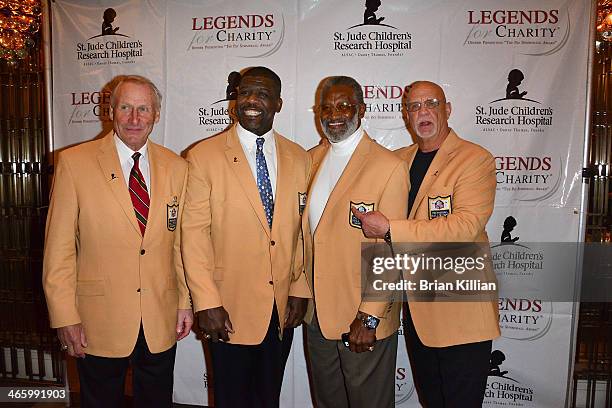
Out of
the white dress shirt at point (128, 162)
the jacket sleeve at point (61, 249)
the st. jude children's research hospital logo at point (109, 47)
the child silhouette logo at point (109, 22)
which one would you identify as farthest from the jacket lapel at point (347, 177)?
the child silhouette logo at point (109, 22)

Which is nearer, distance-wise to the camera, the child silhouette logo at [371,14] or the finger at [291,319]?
the finger at [291,319]

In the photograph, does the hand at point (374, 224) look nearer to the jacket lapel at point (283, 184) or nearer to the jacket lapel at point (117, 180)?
the jacket lapel at point (283, 184)

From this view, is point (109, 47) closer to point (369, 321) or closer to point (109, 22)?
point (109, 22)

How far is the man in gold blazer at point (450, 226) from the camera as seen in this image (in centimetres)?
216

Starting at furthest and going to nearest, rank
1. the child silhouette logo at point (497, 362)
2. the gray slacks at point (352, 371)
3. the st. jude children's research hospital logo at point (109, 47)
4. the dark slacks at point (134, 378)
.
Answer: the st. jude children's research hospital logo at point (109, 47) < the child silhouette logo at point (497, 362) < the gray slacks at point (352, 371) < the dark slacks at point (134, 378)

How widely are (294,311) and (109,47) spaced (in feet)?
8.75

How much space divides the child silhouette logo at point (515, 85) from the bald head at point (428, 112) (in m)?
1.23

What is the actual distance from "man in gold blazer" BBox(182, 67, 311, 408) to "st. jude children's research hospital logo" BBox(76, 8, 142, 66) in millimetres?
1798

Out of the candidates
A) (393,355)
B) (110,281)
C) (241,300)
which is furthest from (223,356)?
(393,355)

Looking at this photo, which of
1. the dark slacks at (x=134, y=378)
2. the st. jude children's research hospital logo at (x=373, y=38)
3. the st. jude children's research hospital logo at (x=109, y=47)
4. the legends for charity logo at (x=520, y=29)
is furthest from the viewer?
the st. jude children's research hospital logo at (x=109, y=47)

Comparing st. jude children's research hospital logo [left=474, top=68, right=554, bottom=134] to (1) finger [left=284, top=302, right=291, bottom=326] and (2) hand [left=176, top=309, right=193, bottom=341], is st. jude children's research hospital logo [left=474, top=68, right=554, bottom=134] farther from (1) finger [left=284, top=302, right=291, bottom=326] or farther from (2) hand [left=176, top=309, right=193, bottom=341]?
(2) hand [left=176, top=309, right=193, bottom=341]

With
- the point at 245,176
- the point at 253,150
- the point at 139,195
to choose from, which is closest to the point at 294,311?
the point at 245,176

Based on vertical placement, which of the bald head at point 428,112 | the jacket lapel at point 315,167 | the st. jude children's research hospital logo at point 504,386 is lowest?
the st. jude children's research hospital logo at point 504,386

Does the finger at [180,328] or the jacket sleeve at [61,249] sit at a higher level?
the jacket sleeve at [61,249]
